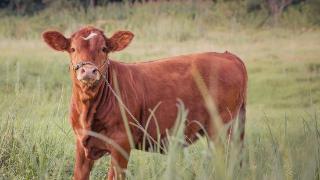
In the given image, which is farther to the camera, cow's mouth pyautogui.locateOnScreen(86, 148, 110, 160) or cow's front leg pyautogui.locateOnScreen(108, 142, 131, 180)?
cow's mouth pyautogui.locateOnScreen(86, 148, 110, 160)

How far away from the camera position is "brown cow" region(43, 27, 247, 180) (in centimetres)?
481

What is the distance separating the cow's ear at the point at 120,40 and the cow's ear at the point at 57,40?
32cm

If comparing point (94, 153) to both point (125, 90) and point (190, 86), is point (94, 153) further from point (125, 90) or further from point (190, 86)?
point (190, 86)

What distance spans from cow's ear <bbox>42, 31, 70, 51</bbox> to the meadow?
0.61 meters

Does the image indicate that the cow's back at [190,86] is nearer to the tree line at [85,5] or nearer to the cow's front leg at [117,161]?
the cow's front leg at [117,161]

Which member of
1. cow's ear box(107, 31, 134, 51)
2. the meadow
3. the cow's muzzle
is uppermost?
cow's ear box(107, 31, 134, 51)

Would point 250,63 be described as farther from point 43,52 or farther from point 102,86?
point 102,86

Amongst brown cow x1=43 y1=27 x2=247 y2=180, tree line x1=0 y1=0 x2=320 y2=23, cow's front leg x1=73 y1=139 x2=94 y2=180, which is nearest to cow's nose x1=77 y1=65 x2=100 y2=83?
brown cow x1=43 y1=27 x2=247 y2=180

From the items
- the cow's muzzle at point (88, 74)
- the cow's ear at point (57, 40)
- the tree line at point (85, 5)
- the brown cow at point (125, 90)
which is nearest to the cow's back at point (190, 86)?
the brown cow at point (125, 90)

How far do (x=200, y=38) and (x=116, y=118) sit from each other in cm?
1262

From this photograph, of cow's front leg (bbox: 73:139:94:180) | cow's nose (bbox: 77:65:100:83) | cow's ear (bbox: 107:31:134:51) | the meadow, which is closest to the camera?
the meadow

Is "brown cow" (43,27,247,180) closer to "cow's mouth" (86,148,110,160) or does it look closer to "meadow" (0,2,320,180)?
"cow's mouth" (86,148,110,160)

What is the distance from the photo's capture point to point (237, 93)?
6.05 meters

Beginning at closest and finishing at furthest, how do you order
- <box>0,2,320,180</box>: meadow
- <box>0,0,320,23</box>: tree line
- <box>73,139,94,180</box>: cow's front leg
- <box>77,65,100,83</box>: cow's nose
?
1. <box>0,2,320,180</box>: meadow
2. <box>77,65,100,83</box>: cow's nose
3. <box>73,139,94,180</box>: cow's front leg
4. <box>0,0,320,23</box>: tree line
